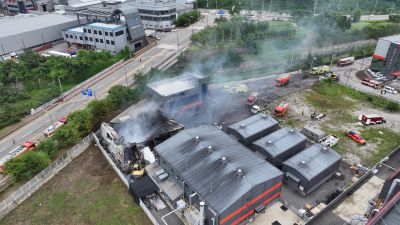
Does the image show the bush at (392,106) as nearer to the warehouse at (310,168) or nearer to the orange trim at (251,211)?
the warehouse at (310,168)

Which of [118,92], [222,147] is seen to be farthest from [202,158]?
[118,92]

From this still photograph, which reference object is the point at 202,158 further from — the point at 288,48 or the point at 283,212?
the point at 288,48

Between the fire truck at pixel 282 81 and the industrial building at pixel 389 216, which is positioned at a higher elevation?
the industrial building at pixel 389 216

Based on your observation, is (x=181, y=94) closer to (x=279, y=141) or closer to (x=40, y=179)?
(x=279, y=141)

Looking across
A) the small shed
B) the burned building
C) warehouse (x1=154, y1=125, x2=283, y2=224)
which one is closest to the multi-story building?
the burned building

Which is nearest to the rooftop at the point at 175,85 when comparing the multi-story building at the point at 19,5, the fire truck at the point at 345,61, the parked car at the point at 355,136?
the parked car at the point at 355,136

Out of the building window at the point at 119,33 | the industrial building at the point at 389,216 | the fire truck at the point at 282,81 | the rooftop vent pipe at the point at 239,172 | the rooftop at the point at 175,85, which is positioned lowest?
the fire truck at the point at 282,81
